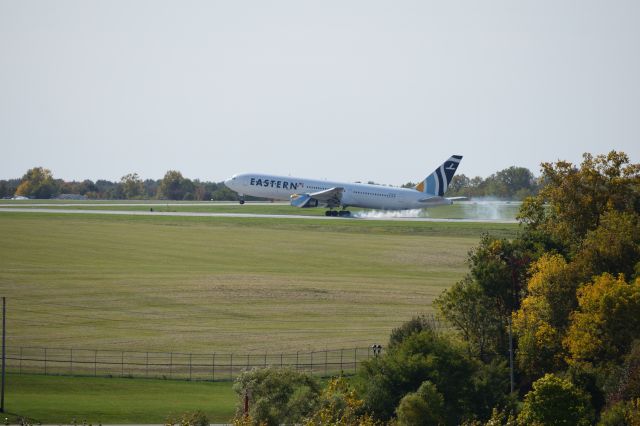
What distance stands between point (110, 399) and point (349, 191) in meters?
87.2

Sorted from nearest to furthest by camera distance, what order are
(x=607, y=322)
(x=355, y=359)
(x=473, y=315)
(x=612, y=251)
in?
(x=607, y=322) → (x=612, y=251) → (x=355, y=359) → (x=473, y=315)

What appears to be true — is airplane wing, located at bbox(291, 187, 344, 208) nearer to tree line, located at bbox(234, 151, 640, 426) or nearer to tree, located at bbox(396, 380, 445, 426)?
tree line, located at bbox(234, 151, 640, 426)

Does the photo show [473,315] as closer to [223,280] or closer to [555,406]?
[555,406]

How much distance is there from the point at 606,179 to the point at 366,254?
130 feet

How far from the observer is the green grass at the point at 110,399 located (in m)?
41.6

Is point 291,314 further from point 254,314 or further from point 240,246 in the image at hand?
point 240,246

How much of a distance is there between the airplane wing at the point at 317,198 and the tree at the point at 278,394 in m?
86.5

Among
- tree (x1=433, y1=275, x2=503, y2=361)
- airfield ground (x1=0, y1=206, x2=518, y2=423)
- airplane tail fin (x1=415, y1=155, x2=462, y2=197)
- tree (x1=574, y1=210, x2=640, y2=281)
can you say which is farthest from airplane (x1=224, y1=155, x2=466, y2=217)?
tree (x1=574, y1=210, x2=640, y2=281)

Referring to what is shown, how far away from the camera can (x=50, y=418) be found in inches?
1602

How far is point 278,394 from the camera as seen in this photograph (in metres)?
40.9

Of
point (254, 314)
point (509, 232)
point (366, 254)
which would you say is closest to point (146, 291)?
point (254, 314)

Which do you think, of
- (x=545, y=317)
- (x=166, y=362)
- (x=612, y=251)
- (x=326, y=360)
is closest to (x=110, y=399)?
(x=166, y=362)

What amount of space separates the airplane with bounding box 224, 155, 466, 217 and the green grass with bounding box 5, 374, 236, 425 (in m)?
81.2

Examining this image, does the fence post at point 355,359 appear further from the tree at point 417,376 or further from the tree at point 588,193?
the tree at point 588,193
